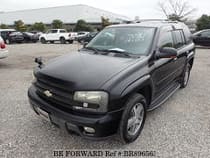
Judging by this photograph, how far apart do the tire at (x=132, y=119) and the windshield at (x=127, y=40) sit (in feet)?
2.89

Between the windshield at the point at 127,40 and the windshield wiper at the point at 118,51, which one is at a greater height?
the windshield at the point at 127,40

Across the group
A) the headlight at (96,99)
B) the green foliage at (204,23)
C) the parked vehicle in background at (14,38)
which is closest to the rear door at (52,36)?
the parked vehicle in background at (14,38)

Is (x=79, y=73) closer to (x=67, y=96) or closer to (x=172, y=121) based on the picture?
(x=67, y=96)

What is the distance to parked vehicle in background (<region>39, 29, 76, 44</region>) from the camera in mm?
22828

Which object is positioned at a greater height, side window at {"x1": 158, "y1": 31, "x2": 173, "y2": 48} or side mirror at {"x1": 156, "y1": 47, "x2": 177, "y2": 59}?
side window at {"x1": 158, "y1": 31, "x2": 173, "y2": 48}

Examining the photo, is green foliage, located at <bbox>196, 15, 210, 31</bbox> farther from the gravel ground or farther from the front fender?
the front fender

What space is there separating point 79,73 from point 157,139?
154 centimetres

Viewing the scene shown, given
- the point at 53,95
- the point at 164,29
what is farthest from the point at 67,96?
the point at 164,29

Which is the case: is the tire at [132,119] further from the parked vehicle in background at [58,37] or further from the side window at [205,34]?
the parked vehicle in background at [58,37]

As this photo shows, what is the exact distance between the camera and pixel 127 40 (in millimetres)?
3730

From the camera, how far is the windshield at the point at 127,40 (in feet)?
11.5

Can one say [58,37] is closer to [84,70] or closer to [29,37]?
[29,37]

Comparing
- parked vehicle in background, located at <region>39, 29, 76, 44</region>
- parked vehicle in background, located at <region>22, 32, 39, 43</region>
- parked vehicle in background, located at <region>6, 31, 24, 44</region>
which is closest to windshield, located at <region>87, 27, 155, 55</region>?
parked vehicle in background, located at <region>39, 29, 76, 44</region>

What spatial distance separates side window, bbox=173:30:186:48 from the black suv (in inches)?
18.5
